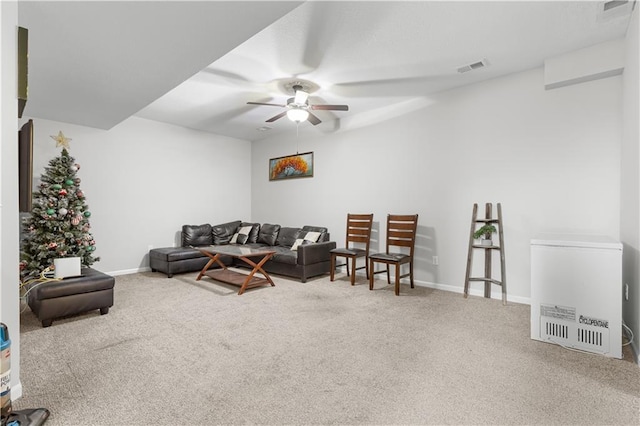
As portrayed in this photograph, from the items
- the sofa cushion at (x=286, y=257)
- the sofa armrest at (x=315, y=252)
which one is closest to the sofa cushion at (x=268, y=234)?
the sofa cushion at (x=286, y=257)

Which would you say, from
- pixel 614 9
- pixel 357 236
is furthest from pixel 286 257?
pixel 614 9

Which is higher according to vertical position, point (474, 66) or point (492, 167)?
point (474, 66)

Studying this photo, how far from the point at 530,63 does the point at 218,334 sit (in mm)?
4235

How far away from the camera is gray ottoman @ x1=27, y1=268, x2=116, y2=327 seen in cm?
279

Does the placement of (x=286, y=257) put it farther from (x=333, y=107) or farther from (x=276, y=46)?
(x=276, y=46)

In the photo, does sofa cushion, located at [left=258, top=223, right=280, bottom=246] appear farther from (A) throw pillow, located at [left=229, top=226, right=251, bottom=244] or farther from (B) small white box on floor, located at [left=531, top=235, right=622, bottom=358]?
(B) small white box on floor, located at [left=531, top=235, right=622, bottom=358]

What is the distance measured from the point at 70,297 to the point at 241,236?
3.29 meters

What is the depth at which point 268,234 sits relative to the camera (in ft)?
19.7

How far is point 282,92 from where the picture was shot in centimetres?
410

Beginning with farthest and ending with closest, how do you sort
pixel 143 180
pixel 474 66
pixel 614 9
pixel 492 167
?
1. pixel 143 180
2. pixel 492 167
3. pixel 474 66
4. pixel 614 9

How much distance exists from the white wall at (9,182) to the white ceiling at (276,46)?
473mm

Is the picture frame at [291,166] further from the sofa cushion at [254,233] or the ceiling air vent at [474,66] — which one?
the ceiling air vent at [474,66]

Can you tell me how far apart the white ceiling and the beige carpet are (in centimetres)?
238

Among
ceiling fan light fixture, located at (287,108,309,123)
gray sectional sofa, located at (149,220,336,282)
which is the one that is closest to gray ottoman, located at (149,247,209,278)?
gray sectional sofa, located at (149,220,336,282)
